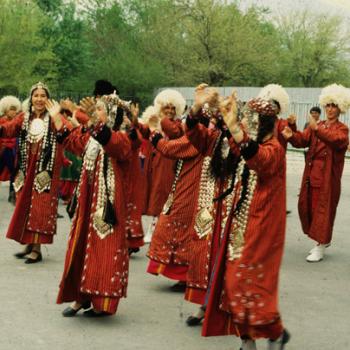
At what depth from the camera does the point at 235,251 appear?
5715mm

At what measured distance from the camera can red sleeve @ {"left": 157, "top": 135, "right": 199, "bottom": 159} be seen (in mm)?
7871

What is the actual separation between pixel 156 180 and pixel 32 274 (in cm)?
247

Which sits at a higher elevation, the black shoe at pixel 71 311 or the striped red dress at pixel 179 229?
the striped red dress at pixel 179 229

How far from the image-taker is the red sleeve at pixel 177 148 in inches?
310

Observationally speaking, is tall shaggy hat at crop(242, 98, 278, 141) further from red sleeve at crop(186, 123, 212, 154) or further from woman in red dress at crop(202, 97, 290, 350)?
red sleeve at crop(186, 123, 212, 154)

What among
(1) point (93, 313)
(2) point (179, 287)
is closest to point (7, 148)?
(2) point (179, 287)

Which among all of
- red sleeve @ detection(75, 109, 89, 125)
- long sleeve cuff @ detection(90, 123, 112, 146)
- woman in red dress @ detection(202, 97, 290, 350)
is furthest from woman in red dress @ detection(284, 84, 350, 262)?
woman in red dress @ detection(202, 97, 290, 350)

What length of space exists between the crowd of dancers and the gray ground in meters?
A: 0.21

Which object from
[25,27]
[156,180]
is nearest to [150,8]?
[25,27]

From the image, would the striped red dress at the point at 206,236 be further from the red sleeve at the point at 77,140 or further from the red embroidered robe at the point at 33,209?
the red embroidered robe at the point at 33,209

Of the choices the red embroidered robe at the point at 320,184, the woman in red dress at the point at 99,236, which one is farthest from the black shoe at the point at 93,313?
the red embroidered robe at the point at 320,184

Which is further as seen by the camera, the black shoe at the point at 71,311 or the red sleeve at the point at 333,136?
the red sleeve at the point at 333,136

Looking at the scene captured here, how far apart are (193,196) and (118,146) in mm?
1684

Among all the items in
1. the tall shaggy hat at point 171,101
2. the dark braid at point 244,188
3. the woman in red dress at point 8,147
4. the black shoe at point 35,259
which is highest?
the tall shaggy hat at point 171,101
